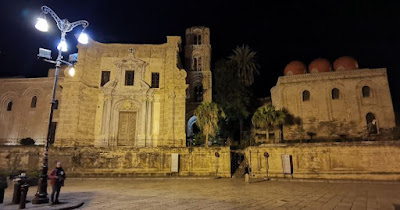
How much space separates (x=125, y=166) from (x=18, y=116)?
19.8 m

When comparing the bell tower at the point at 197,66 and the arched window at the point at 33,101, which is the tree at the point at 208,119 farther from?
the arched window at the point at 33,101

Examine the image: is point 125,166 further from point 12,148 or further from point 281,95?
point 281,95

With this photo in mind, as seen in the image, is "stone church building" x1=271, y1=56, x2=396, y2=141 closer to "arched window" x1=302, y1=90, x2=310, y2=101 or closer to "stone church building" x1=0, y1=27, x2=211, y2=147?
"arched window" x1=302, y1=90, x2=310, y2=101

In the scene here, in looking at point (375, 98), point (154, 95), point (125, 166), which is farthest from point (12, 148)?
point (375, 98)

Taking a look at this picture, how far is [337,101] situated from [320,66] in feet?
16.8

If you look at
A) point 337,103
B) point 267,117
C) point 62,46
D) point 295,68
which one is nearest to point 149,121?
point 267,117

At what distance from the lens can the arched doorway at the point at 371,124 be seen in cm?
2736

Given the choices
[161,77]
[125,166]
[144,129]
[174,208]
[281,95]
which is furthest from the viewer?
[281,95]

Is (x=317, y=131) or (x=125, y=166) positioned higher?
(x=317, y=131)

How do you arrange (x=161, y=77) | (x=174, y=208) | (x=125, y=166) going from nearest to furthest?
(x=174, y=208) → (x=125, y=166) → (x=161, y=77)

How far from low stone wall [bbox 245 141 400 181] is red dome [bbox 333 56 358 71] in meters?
13.7

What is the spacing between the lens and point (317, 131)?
2841cm

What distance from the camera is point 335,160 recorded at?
65.7ft

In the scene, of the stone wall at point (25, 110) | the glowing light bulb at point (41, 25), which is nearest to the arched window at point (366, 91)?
the glowing light bulb at point (41, 25)
